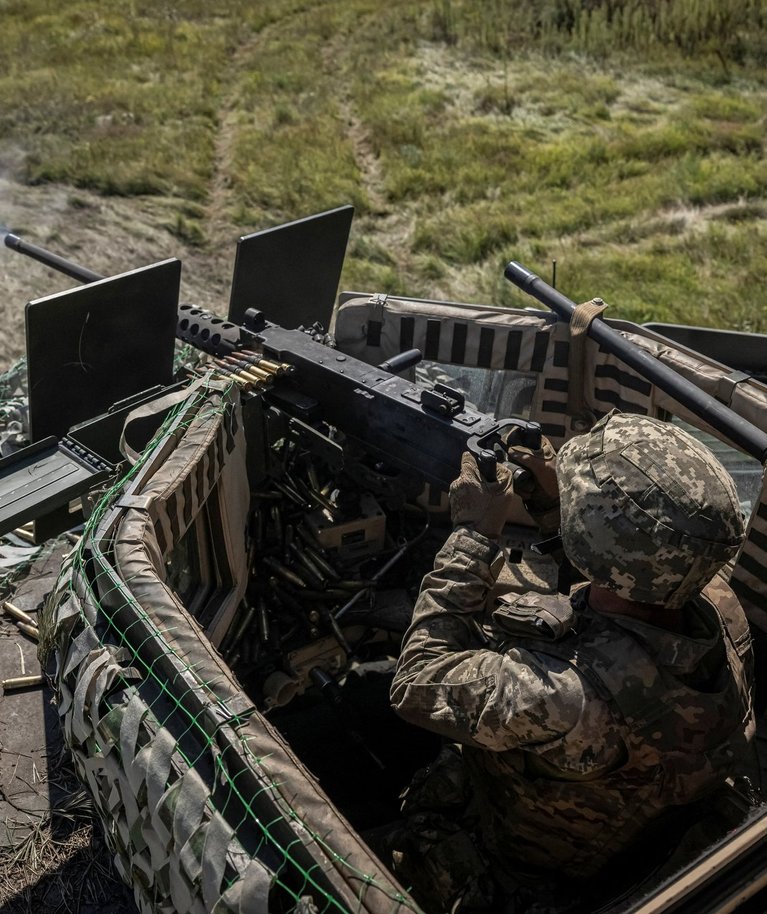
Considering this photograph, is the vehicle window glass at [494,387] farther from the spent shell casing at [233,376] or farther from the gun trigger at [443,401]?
the spent shell casing at [233,376]

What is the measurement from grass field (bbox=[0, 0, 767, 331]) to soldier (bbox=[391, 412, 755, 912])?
8.35m

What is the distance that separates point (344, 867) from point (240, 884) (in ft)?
0.93

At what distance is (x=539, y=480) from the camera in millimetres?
4062

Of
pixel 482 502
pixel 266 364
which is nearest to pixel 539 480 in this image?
pixel 482 502

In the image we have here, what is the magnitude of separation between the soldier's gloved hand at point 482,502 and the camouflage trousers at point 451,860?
1.05 m

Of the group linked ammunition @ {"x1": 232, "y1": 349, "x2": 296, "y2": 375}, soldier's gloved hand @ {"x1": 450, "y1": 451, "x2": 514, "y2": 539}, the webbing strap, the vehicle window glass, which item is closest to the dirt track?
the vehicle window glass

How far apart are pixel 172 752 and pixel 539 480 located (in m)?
1.99

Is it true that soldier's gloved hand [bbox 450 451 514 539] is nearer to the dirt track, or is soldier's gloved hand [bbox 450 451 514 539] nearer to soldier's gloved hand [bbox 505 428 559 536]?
soldier's gloved hand [bbox 505 428 559 536]

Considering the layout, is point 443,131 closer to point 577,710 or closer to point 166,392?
point 166,392

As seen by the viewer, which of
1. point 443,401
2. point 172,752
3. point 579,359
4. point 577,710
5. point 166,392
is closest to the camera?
point 172,752

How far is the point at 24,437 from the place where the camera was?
7078mm

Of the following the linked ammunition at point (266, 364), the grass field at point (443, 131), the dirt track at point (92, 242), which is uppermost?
the linked ammunition at point (266, 364)

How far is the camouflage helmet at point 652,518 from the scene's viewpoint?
9.52ft

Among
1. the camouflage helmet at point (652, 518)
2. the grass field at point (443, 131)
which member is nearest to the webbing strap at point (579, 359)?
the camouflage helmet at point (652, 518)
